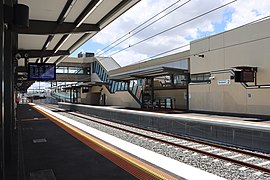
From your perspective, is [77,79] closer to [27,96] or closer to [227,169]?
[27,96]

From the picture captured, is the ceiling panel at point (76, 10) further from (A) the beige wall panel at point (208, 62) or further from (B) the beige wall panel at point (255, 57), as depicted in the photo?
(A) the beige wall panel at point (208, 62)

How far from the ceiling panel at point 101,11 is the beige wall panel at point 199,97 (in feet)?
45.6

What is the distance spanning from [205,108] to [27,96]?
2619 inches

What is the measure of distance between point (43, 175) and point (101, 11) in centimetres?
494

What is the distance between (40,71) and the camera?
14.4 meters

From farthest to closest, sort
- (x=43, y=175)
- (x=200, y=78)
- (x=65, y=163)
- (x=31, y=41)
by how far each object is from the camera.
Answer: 1. (x=200, y=78)
2. (x=31, y=41)
3. (x=65, y=163)
4. (x=43, y=175)

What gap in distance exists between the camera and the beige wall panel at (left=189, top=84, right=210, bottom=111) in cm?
2050

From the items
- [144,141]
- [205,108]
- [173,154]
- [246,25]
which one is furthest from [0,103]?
[205,108]

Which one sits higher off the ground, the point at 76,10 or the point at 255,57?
the point at 76,10

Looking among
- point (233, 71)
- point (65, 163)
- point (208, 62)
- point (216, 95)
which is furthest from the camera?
point (208, 62)

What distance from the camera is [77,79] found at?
173 feet

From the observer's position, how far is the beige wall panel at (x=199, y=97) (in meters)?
20.5

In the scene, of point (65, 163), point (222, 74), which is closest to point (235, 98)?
point (222, 74)

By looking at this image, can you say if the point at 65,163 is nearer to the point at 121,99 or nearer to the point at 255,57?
the point at 255,57
